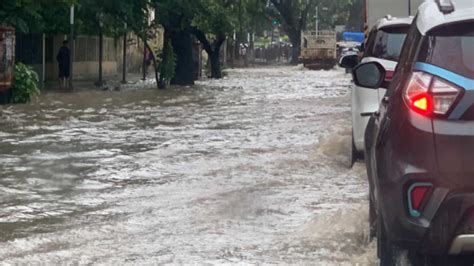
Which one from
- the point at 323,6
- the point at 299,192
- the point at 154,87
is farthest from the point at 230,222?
the point at 323,6

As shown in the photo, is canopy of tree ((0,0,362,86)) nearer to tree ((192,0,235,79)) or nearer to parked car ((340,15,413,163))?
tree ((192,0,235,79))

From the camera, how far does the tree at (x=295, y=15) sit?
69500 millimetres

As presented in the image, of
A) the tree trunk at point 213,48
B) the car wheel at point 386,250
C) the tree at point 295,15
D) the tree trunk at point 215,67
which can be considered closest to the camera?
the car wheel at point 386,250

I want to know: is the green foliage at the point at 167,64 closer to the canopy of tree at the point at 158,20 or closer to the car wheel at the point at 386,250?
the canopy of tree at the point at 158,20

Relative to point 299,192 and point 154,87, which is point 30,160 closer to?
point 299,192

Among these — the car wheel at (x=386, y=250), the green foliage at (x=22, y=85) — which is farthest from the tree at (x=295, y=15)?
the car wheel at (x=386, y=250)

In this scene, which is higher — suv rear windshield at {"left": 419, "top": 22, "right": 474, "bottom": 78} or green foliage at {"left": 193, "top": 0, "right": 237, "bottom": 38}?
green foliage at {"left": 193, "top": 0, "right": 237, "bottom": 38}

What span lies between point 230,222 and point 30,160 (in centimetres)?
507

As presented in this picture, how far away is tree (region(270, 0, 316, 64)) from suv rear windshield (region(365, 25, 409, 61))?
58836 millimetres

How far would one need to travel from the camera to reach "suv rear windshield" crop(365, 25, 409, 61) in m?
9.63

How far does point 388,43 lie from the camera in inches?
384

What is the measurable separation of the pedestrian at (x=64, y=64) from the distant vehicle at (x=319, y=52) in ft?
103

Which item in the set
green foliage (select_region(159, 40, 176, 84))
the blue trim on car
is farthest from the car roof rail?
green foliage (select_region(159, 40, 176, 84))

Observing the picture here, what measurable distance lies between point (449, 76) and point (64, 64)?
81.8 ft
